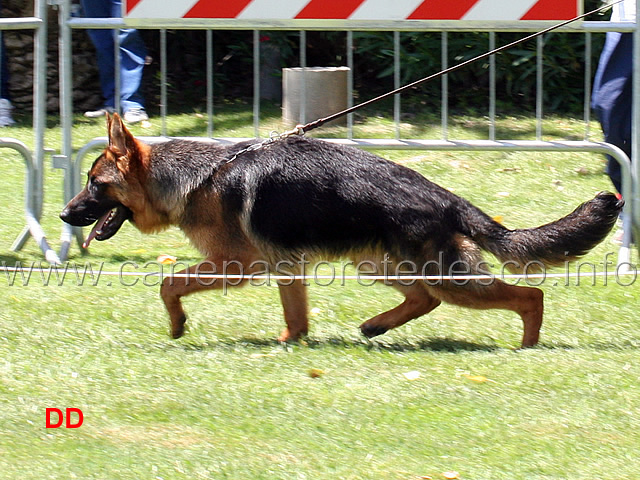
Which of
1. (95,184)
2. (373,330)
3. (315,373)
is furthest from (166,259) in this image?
(315,373)

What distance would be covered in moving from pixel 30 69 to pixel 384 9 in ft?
17.1

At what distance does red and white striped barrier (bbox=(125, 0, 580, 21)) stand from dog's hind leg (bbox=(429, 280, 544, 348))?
176cm

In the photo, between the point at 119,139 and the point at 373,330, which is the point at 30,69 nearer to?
the point at 119,139

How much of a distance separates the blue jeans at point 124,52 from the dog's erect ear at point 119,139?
11.6 feet

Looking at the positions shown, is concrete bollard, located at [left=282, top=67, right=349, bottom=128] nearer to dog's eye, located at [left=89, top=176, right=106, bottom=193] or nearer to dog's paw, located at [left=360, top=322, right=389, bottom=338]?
dog's eye, located at [left=89, top=176, right=106, bottom=193]

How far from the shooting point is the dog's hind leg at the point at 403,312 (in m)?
5.12

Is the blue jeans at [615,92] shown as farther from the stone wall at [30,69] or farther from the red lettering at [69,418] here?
the stone wall at [30,69]

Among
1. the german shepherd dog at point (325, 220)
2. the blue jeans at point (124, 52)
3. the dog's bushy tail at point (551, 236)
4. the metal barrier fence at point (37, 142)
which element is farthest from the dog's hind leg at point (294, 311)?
the blue jeans at point (124, 52)

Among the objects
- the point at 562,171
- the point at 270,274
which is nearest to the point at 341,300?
the point at 270,274

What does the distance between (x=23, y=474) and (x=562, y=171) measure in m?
5.92

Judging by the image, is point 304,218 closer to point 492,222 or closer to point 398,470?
point 492,222

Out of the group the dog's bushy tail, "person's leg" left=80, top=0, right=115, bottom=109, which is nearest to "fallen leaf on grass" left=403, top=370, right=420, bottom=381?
Result: the dog's bushy tail

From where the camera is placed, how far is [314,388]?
4375 millimetres

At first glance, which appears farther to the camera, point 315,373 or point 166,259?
point 166,259
